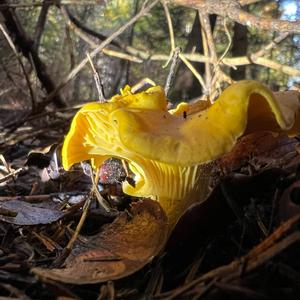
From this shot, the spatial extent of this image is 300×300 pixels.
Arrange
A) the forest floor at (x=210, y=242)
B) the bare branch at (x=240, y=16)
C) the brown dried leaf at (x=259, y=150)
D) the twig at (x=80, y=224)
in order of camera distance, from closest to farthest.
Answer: the forest floor at (x=210, y=242) → the twig at (x=80, y=224) → the brown dried leaf at (x=259, y=150) → the bare branch at (x=240, y=16)

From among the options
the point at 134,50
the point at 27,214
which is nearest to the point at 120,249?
the point at 27,214

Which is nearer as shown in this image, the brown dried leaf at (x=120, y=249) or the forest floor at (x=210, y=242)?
the forest floor at (x=210, y=242)

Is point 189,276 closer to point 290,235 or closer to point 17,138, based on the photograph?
point 290,235

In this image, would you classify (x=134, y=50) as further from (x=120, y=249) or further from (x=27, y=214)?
(x=120, y=249)

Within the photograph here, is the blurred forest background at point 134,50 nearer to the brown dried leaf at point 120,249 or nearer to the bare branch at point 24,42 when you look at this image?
the bare branch at point 24,42

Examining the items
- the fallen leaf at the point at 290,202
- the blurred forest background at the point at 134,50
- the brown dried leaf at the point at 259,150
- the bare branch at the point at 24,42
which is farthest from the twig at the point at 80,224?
the bare branch at the point at 24,42

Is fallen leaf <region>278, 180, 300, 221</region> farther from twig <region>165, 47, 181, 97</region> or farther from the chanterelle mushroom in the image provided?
twig <region>165, 47, 181, 97</region>

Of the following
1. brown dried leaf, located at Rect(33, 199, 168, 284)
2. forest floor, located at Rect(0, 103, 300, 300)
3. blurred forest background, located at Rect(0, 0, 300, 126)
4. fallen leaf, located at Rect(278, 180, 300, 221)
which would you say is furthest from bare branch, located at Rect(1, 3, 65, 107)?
fallen leaf, located at Rect(278, 180, 300, 221)
